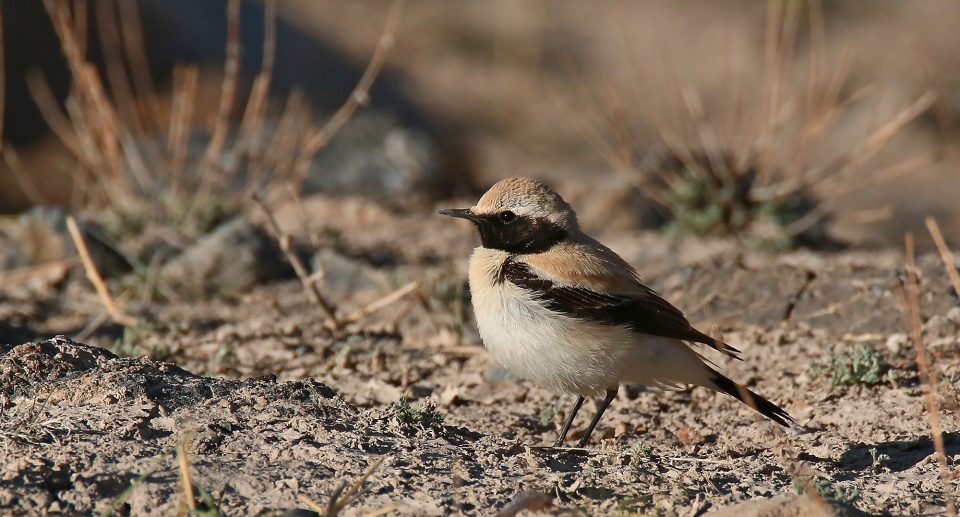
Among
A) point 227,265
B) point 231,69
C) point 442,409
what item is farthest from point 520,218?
point 231,69

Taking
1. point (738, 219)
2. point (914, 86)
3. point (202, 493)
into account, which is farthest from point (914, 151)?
point (202, 493)

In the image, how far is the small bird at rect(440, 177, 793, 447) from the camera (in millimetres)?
4844

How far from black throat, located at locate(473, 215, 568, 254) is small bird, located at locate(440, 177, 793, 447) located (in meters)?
0.01

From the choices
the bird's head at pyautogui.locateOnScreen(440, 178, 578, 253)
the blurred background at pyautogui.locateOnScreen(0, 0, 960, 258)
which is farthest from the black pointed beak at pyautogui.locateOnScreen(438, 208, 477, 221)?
the blurred background at pyautogui.locateOnScreen(0, 0, 960, 258)

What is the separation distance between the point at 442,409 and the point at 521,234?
104cm

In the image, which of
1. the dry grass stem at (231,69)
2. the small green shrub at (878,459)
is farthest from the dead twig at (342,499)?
the dry grass stem at (231,69)

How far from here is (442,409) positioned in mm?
5688

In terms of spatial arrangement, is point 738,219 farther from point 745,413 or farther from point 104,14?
point 104,14

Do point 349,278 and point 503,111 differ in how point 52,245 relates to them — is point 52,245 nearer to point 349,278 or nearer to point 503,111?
point 349,278

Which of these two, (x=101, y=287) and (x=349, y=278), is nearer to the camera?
(x=101, y=287)

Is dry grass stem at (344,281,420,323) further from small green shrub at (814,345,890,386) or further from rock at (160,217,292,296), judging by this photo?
small green shrub at (814,345,890,386)

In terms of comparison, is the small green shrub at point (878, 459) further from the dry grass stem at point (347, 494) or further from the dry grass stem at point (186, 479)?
the dry grass stem at point (186, 479)

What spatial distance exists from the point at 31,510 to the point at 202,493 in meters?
0.54

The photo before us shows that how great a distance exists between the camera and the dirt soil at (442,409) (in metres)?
3.80
